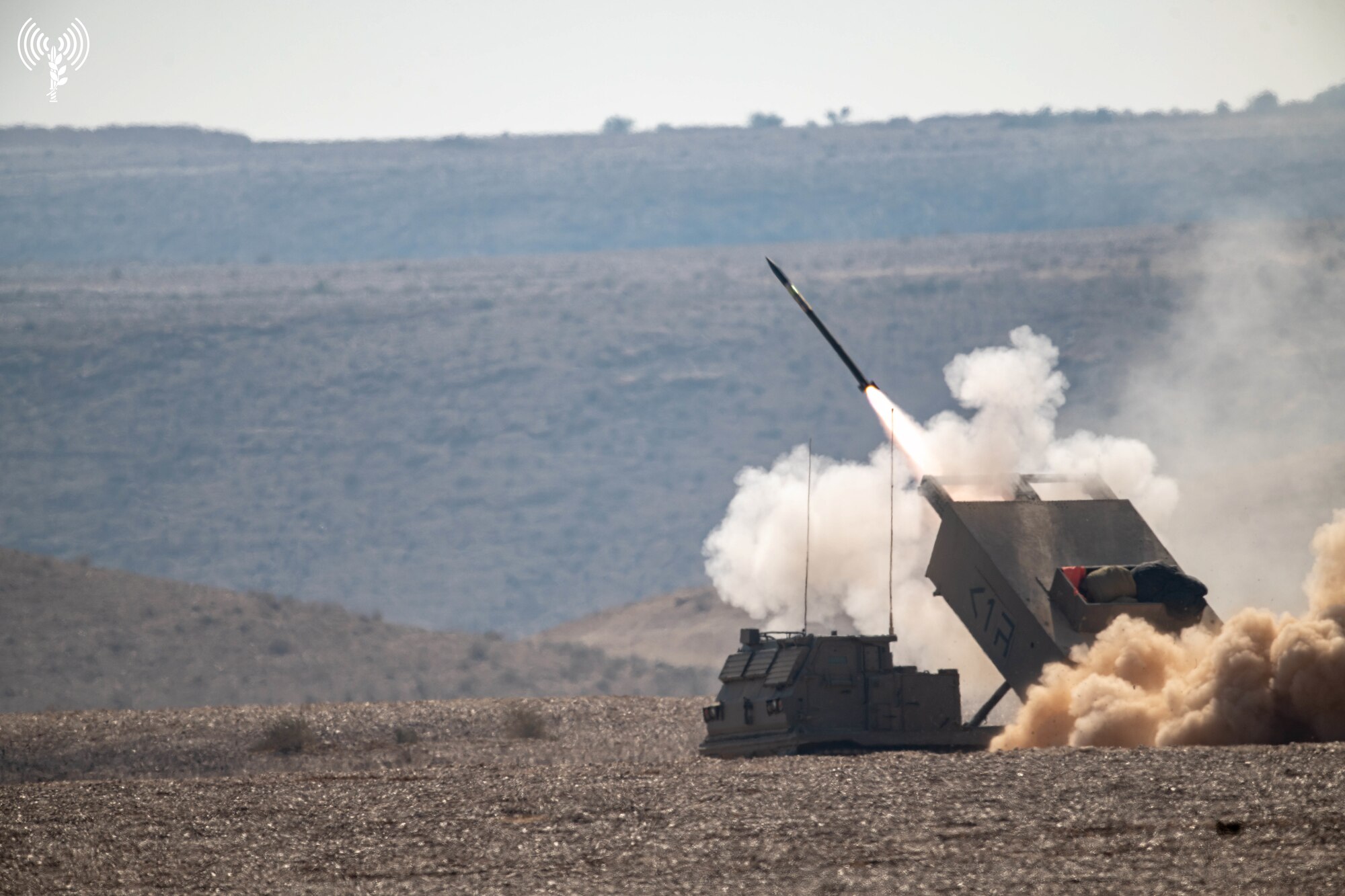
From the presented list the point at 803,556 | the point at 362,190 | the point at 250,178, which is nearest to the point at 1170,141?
the point at 362,190

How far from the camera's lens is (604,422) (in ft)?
235

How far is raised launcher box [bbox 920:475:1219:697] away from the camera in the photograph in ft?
63.8

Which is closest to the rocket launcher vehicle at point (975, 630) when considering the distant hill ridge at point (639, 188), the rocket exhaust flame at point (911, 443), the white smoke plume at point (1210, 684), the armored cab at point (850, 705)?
the armored cab at point (850, 705)

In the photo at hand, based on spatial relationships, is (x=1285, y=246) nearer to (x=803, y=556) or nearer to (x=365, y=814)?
(x=803, y=556)

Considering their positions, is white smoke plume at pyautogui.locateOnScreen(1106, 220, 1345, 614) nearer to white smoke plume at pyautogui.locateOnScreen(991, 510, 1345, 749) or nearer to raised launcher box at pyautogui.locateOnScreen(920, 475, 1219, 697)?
raised launcher box at pyautogui.locateOnScreen(920, 475, 1219, 697)

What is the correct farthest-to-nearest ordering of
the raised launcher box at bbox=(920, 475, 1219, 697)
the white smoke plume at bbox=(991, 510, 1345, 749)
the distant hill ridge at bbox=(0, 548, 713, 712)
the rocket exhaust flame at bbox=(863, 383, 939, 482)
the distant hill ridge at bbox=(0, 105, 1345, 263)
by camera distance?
the distant hill ridge at bbox=(0, 105, 1345, 263), the distant hill ridge at bbox=(0, 548, 713, 712), the rocket exhaust flame at bbox=(863, 383, 939, 482), the raised launcher box at bbox=(920, 475, 1219, 697), the white smoke plume at bbox=(991, 510, 1345, 749)

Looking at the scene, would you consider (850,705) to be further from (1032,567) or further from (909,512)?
→ (909,512)

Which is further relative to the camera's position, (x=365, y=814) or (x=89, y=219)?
(x=89, y=219)

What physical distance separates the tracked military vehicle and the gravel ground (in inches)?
64.7

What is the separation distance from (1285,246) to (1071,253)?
46.7 ft

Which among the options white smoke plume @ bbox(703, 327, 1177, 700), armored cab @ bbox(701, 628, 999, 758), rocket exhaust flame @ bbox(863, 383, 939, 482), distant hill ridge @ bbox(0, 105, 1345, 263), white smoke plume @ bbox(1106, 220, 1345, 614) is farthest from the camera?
distant hill ridge @ bbox(0, 105, 1345, 263)

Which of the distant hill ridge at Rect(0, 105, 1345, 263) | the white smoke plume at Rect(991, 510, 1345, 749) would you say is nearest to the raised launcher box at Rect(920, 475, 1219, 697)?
the white smoke plume at Rect(991, 510, 1345, 749)

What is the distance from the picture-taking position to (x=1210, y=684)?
57.5 ft

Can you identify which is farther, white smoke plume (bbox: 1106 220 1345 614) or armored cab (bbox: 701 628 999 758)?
white smoke plume (bbox: 1106 220 1345 614)
